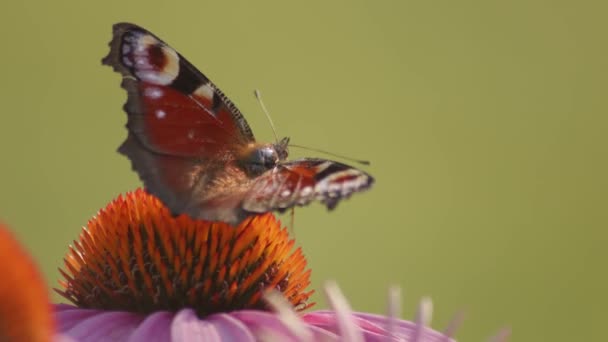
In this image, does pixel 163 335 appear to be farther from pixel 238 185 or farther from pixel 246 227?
pixel 238 185

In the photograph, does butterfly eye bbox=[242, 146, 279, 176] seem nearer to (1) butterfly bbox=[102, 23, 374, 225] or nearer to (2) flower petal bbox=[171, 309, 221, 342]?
(1) butterfly bbox=[102, 23, 374, 225]

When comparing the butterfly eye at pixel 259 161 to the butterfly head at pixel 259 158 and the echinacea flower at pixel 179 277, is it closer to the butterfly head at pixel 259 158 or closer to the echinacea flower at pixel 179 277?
the butterfly head at pixel 259 158

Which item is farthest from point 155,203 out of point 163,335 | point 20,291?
point 20,291

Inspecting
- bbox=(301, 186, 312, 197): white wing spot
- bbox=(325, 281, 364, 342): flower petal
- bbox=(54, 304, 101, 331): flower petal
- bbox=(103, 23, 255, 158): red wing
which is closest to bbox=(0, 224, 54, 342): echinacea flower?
bbox=(325, 281, 364, 342): flower petal

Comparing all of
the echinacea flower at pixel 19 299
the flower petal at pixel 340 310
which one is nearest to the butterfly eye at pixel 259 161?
the flower petal at pixel 340 310

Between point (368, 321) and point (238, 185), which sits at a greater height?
point (238, 185)

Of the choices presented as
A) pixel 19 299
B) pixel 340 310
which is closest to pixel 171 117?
pixel 340 310

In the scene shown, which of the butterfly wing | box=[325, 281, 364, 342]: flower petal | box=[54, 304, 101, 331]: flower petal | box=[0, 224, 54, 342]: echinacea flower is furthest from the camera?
the butterfly wing
